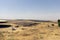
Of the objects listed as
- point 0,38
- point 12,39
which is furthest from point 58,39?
point 0,38

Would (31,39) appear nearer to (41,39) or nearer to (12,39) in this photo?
(41,39)

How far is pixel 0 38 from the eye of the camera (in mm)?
10281

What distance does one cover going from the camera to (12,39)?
35.1 ft

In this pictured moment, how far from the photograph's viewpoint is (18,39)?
434 inches

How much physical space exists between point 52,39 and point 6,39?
4.02 meters

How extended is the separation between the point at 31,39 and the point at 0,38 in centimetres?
263

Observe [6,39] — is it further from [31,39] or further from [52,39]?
[52,39]

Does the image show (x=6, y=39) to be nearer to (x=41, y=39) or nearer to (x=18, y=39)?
(x=18, y=39)

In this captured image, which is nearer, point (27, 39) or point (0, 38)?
point (0, 38)

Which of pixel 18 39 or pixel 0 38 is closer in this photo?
pixel 0 38

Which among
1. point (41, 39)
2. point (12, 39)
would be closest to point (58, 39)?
point (41, 39)

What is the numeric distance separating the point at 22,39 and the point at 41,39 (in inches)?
65.3

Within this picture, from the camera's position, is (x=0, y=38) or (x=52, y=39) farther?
(x=52, y=39)

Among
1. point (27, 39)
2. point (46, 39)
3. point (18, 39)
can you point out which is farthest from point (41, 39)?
point (18, 39)
